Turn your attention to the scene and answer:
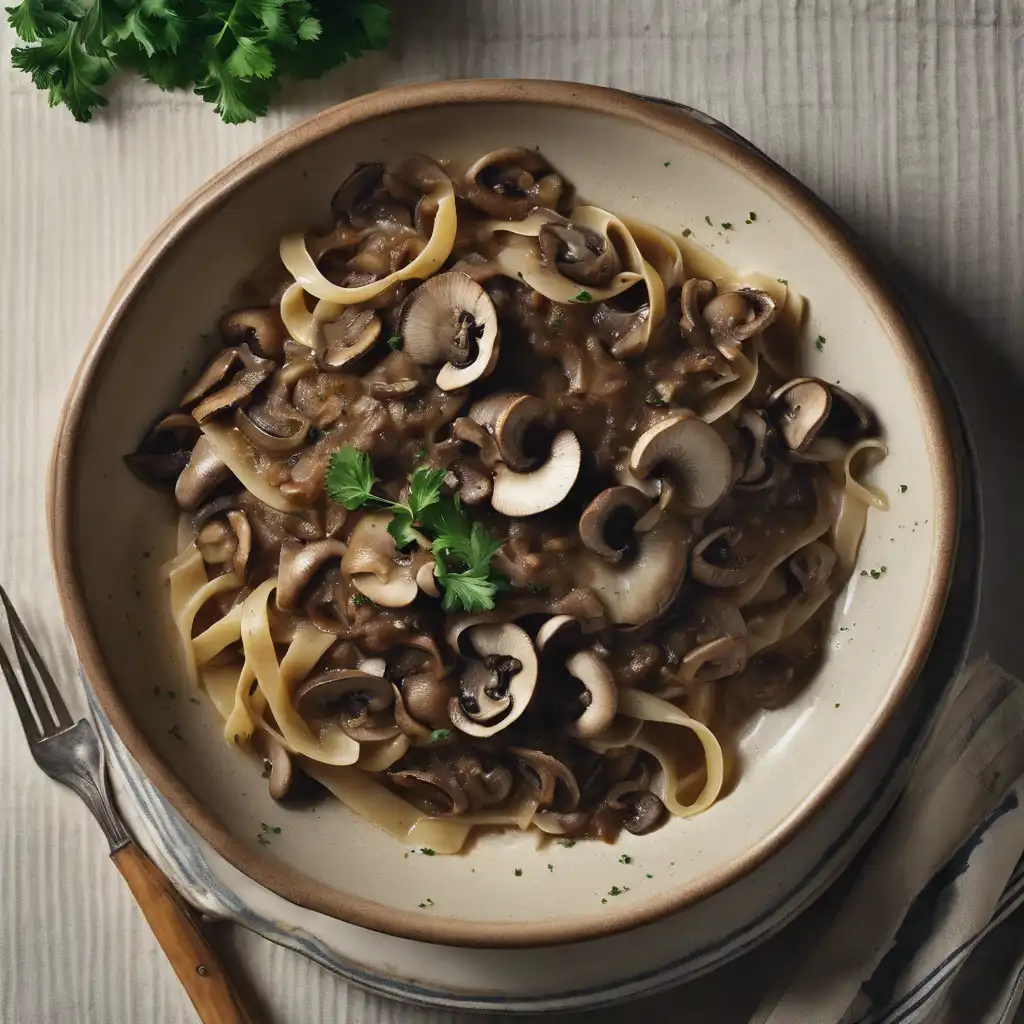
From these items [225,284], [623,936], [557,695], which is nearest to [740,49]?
[225,284]

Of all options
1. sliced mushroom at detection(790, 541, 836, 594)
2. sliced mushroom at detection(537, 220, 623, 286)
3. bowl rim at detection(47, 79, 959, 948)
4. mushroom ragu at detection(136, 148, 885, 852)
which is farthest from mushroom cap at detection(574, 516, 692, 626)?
sliced mushroom at detection(537, 220, 623, 286)

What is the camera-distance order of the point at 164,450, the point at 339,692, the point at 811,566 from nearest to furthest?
the point at 339,692
the point at 811,566
the point at 164,450

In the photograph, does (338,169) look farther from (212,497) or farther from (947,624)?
(947,624)

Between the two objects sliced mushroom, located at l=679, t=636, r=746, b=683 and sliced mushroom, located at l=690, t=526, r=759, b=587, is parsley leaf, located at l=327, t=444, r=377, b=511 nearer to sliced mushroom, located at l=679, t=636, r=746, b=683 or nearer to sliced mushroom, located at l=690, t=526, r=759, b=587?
sliced mushroom, located at l=690, t=526, r=759, b=587

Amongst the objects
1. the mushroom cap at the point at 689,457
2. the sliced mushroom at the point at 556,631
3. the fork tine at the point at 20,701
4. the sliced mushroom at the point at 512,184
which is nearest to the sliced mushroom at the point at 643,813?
the sliced mushroom at the point at 556,631

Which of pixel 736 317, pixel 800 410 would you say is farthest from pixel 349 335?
pixel 800 410

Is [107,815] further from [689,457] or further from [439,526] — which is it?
[689,457]

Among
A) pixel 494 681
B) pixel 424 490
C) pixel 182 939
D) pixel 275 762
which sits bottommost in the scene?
pixel 182 939
